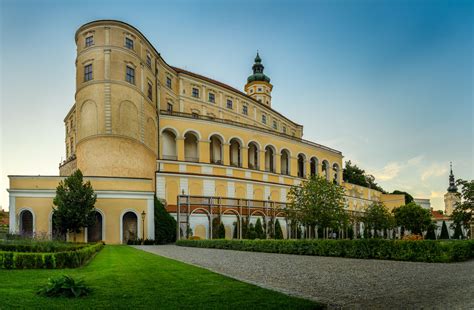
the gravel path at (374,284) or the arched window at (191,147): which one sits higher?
the arched window at (191,147)

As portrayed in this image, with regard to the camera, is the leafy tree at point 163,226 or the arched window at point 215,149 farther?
the arched window at point 215,149

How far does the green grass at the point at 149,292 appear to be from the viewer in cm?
812

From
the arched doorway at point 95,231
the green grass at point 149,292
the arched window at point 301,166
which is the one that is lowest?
the arched doorway at point 95,231

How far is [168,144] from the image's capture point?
50844 millimetres

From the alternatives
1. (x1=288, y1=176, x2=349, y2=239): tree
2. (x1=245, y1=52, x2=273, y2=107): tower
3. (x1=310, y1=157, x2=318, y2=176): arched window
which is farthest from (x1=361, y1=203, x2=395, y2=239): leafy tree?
(x1=245, y1=52, x2=273, y2=107): tower

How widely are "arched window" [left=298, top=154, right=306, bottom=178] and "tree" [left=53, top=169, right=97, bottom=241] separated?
3602cm

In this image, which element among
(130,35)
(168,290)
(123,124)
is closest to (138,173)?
(123,124)

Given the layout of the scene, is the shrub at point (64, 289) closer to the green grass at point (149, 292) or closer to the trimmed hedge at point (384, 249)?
the green grass at point (149, 292)

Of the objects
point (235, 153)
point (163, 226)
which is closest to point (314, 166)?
point (235, 153)

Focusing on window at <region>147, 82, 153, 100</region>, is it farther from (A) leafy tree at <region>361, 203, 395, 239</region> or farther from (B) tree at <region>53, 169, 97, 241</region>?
(A) leafy tree at <region>361, 203, 395, 239</region>

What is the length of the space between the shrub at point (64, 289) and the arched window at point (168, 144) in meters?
41.1

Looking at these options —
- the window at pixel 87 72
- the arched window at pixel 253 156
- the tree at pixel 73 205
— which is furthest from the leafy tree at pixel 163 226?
the arched window at pixel 253 156

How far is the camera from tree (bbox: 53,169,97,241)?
32.1 m

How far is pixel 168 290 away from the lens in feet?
31.6
